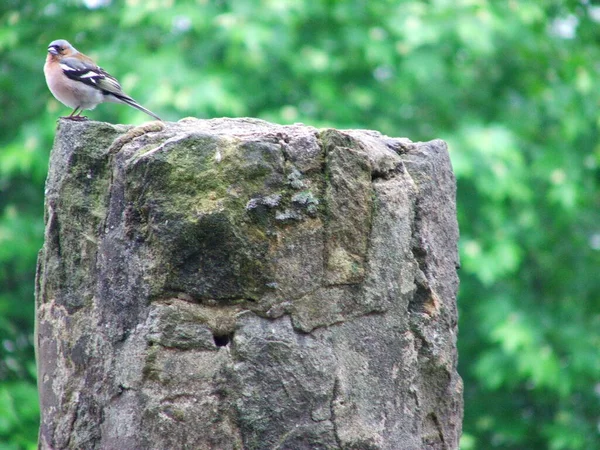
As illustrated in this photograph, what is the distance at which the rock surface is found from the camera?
9.97ft

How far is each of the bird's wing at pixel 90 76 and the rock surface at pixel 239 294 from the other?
1.64 metres

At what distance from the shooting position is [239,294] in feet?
10.1

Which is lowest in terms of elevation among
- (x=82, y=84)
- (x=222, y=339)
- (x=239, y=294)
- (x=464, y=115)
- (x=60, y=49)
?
(x=222, y=339)

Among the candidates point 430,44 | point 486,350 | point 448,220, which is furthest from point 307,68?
point 448,220

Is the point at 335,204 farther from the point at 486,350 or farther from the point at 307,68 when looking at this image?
the point at 486,350

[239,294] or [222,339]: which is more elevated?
[239,294]

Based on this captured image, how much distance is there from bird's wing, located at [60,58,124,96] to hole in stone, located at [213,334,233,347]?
229 centimetres

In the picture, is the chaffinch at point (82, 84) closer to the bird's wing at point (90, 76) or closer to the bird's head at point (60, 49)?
the bird's wing at point (90, 76)

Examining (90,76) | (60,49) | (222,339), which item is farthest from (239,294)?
(60,49)

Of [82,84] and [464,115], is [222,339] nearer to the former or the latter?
[82,84]

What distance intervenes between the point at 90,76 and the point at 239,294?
8.33 ft

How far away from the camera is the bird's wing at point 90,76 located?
16.5 feet

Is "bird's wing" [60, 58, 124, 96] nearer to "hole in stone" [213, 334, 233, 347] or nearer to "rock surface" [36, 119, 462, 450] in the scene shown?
"rock surface" [36, 119, 462, 450]

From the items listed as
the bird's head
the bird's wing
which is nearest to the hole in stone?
the bird's wing
